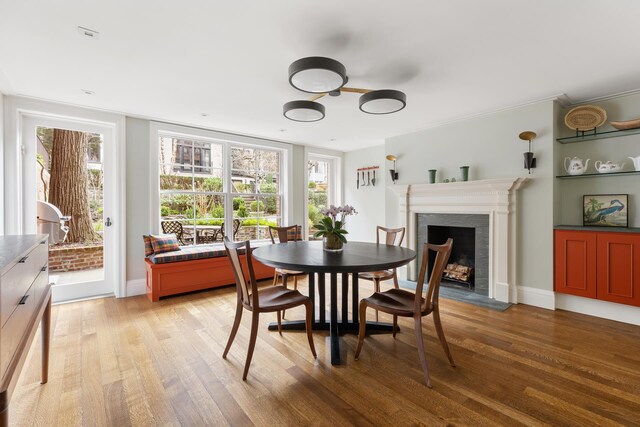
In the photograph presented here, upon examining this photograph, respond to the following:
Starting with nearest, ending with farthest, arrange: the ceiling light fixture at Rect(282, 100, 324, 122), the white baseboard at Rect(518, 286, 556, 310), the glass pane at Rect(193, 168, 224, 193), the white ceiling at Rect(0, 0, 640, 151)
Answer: the white ceiling at Rect(0, 0, 640, 151)
the ceiling light fixture at Rect(282, 100, 324, 122)
the white baseboard at Rect(518, 286, 556, 310)
the glass pane at Rect(193, 168, 224, 193)

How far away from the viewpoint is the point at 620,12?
1833mm

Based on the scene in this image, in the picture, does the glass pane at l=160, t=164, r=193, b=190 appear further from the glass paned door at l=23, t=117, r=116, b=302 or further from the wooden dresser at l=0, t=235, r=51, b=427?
the wooden dresser at l=0, t=235, r=51, b=427

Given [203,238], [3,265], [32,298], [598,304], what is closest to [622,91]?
[598,304]

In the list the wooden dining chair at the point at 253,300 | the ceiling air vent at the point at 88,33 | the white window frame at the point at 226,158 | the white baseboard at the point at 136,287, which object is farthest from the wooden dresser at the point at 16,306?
the white window frame at the point at 226,158

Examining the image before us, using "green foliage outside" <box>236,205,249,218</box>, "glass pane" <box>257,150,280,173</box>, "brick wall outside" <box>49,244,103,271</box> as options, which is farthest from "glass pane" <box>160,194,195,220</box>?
"glass pane" <box>257,150,280,173</box>

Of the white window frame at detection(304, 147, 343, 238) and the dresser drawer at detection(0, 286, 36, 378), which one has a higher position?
the white window frame at detection(304, 147, 343, 238)

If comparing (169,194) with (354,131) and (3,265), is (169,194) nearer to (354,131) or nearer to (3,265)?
(354,131)

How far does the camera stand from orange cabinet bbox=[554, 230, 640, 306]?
9.29 feet

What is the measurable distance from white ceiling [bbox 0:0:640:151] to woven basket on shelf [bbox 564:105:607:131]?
14 cm

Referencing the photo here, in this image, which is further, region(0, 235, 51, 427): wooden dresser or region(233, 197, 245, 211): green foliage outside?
region(233, 197, 245, 211): green foliage outside

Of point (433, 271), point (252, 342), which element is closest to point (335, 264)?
point (433, 271)

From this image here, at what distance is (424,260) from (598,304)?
100 inches

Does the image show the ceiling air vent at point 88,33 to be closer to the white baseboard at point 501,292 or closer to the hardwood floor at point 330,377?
the hardwood floor at point 330,377

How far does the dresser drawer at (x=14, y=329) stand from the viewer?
949 millimetres
